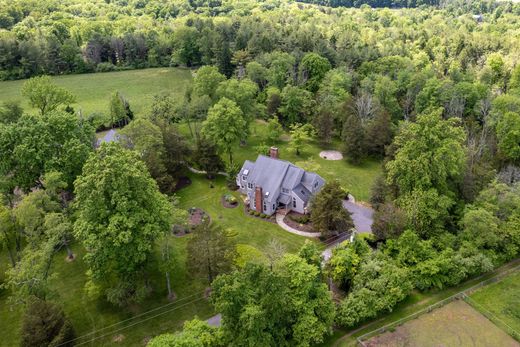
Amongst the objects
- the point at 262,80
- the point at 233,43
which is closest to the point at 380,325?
the point at 262,80

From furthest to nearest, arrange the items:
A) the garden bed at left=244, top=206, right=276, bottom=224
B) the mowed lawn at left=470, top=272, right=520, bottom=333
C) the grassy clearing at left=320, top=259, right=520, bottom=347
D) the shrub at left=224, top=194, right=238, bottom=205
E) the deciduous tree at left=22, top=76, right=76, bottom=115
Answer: the deciduous tree at left=22, top=76, right=76, bottom=115 < the shrub at left=224, top=194, right=238, bottom=205 < the garden bed at left=244, top=206, right=276, bottom=224 < the mowed lawn at left=470, top=272, right=520, bottom=333 < the grassy clearing at left=320, top=259, right=520, bottom=347

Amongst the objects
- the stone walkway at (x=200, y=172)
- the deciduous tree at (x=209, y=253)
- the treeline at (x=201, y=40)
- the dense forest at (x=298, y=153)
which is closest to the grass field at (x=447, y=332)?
the dense forest at (x=298, y=153)

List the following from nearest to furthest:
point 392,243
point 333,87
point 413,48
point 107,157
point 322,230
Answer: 1. point 107,157
2. point 392,243
3. point 322,230
4. point 333,87
5. point 413,48

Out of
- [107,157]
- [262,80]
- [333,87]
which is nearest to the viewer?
[107,157]

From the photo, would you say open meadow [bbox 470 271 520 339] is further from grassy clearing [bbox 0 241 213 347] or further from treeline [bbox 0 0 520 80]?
treeline [bbox 0 0 520 80]

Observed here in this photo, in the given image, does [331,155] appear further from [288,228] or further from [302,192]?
[288,228]

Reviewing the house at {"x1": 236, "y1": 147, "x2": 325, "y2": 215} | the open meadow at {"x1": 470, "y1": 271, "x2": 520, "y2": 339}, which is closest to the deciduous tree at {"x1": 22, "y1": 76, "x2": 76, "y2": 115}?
the house at {"x1": 236, "y1": 147, "x2": 325, "y2": 215}

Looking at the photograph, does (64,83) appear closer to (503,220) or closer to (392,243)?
(392,243)

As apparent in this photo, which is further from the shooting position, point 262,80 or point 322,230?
point 262,80
